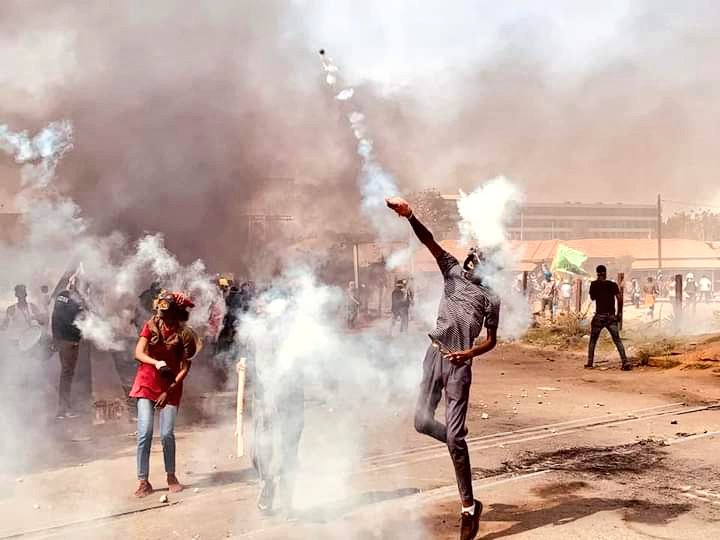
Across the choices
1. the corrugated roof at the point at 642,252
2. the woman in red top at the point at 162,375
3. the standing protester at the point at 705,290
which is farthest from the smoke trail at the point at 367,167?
the corrugated roof at the point at 642,252

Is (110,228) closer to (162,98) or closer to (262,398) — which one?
(162,98)

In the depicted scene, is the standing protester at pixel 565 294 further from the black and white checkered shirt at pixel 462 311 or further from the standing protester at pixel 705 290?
the black and white checkered shirt at pixel 462 311

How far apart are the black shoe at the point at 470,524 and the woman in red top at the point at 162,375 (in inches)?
87.5

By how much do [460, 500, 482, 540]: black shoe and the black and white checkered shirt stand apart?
1.02 meters

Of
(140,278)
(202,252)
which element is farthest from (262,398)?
(202,252)

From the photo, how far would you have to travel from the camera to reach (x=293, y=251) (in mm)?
19312

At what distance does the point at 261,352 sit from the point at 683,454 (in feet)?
12.9

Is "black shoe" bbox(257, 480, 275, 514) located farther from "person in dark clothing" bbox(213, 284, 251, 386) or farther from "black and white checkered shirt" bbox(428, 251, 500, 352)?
"person in dark clothing" bbox(213, 284, 251, 386)

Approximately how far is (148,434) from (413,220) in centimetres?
251

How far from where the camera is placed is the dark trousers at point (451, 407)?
459 centimetres

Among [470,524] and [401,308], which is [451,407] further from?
[401,308]

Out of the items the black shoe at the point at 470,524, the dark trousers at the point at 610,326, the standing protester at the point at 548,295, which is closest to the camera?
the black shoe at the point at 470,524

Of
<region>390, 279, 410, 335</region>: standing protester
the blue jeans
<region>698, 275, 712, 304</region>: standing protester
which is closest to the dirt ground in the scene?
the blue jeans

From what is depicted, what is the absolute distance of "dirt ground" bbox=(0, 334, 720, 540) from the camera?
465cm
